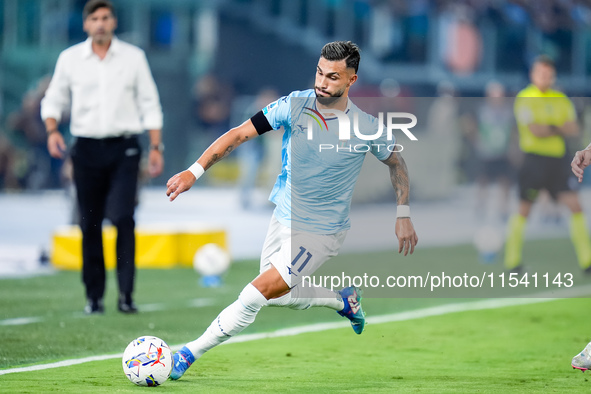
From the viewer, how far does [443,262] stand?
12.8m

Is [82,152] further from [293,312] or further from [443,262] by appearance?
[443,262]

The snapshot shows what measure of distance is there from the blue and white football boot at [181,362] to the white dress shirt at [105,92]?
3132 mm

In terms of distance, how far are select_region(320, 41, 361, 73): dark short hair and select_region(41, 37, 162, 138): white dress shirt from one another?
9.71ft

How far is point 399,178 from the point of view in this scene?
6387 mm

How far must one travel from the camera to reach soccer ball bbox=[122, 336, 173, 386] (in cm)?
571

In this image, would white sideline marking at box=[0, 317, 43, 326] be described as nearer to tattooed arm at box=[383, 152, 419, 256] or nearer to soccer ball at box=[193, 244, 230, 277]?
soccer ball at box=[193, 244, 230, 277]

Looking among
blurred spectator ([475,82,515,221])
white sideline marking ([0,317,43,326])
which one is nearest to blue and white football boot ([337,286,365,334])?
white sideline marking ([0,317,43,326])

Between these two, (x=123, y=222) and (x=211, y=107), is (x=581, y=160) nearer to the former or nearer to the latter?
(x=123, y=222)

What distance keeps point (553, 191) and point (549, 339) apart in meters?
4.17

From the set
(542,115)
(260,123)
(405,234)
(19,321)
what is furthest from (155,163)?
(542,115)

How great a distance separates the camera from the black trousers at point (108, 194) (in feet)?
28.3

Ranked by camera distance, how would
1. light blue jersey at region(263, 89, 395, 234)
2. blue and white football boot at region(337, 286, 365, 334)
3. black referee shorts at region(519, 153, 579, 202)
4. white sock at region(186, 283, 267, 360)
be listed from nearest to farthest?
white sock at region(186, 283, 267, 360)
light blue jersey at region(263, 89, 395, 234)
blue and white football boot at region(337, 286, 365, 334)
black referee shorts at region(519, 153, 579, 202)

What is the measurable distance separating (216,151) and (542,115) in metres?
6.88

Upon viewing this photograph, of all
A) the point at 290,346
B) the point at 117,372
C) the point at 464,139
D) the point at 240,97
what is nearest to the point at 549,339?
the point at 290,346
